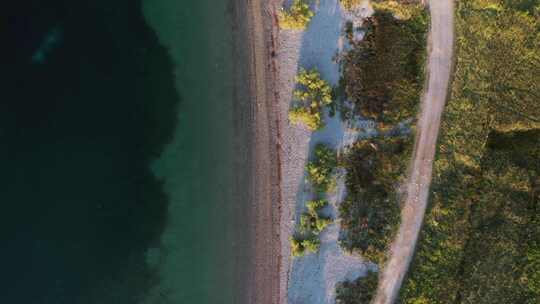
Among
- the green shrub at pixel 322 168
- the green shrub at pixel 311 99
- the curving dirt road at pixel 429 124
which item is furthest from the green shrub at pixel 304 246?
the green shrub at pixel 311 99

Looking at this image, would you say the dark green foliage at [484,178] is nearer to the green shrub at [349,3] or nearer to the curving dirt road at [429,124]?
the curving dirt road at [429,124]

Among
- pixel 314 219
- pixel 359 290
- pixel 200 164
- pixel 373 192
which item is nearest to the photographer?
pixel 359 290

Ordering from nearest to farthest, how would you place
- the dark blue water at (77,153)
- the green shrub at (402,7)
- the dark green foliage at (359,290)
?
the dark green foliage at (359,290)
the green shrub at (402,7)
the dark blue water at (77,153)

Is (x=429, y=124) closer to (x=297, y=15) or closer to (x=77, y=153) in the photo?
(x=297, y=15)

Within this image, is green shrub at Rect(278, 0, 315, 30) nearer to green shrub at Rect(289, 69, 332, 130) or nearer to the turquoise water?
green shrub at Rect(289, 69, 332, 130)

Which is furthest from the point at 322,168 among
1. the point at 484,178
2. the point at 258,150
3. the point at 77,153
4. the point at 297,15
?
the point at 77,153

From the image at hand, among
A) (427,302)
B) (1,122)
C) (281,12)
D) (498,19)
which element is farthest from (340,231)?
(1,122)

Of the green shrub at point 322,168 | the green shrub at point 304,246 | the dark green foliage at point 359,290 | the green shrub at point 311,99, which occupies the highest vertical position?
the green shrub at point 311,99
